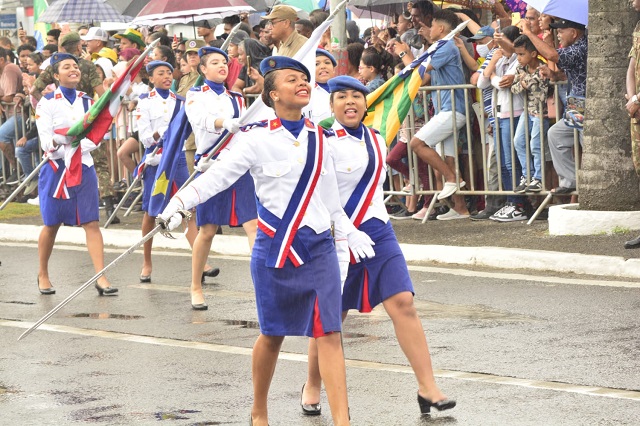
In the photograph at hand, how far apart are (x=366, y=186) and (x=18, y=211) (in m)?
11.4

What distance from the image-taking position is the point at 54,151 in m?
11.4

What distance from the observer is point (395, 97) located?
9.27 metres

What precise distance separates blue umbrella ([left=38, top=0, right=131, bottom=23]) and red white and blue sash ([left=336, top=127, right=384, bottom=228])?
13154 millimetres

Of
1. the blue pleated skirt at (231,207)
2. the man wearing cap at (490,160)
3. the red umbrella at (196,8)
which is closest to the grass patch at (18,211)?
the red umbrella at (196,8)

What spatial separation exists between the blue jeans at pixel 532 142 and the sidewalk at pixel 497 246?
51cm

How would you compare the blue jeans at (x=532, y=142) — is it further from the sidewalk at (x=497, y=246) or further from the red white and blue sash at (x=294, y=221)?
the red white and blue sash at (x=294, y=221)

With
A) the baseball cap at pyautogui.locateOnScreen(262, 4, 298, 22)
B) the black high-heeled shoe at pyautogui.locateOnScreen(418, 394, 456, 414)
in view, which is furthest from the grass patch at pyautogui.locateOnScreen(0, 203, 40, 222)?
the black high-heeled shoe at pyautogui.locateOnScreen(418, 394, 456, 414)

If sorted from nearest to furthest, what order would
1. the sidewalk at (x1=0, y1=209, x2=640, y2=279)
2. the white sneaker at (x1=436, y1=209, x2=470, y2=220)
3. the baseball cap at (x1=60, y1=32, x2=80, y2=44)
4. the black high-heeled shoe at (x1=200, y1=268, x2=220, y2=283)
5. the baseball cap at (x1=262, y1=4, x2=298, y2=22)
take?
the sidewalk at (x1=0, y1=209, x2=640, y2=279) → the baseball cap at (x1=262, y1=4, x2=298, y2=22) → the black high-heeled shoe at (x1=200, y1=268, x2=220, y2=283) → the white sneaker at (x1=436, y1=209, x2=470, y2=220) → the baseball cap at (x1=60, y1=32, x2=80, y2=44)

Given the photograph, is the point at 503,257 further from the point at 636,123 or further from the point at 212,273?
the point at 212,273

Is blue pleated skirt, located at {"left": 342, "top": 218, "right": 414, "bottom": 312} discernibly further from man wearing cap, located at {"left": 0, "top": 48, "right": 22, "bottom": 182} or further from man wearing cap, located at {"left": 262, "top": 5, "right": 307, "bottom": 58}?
man wearing cap, located at {"left": 0, "top": 48, "right": 22, "bottom": 182}

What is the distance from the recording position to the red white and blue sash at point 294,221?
6.14 metres

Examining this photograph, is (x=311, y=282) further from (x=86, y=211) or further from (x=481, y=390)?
(x=86, y=211)

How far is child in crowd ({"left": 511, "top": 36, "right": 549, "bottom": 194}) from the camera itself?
42.0 feet

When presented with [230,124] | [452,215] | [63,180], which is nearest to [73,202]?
[63,180]
